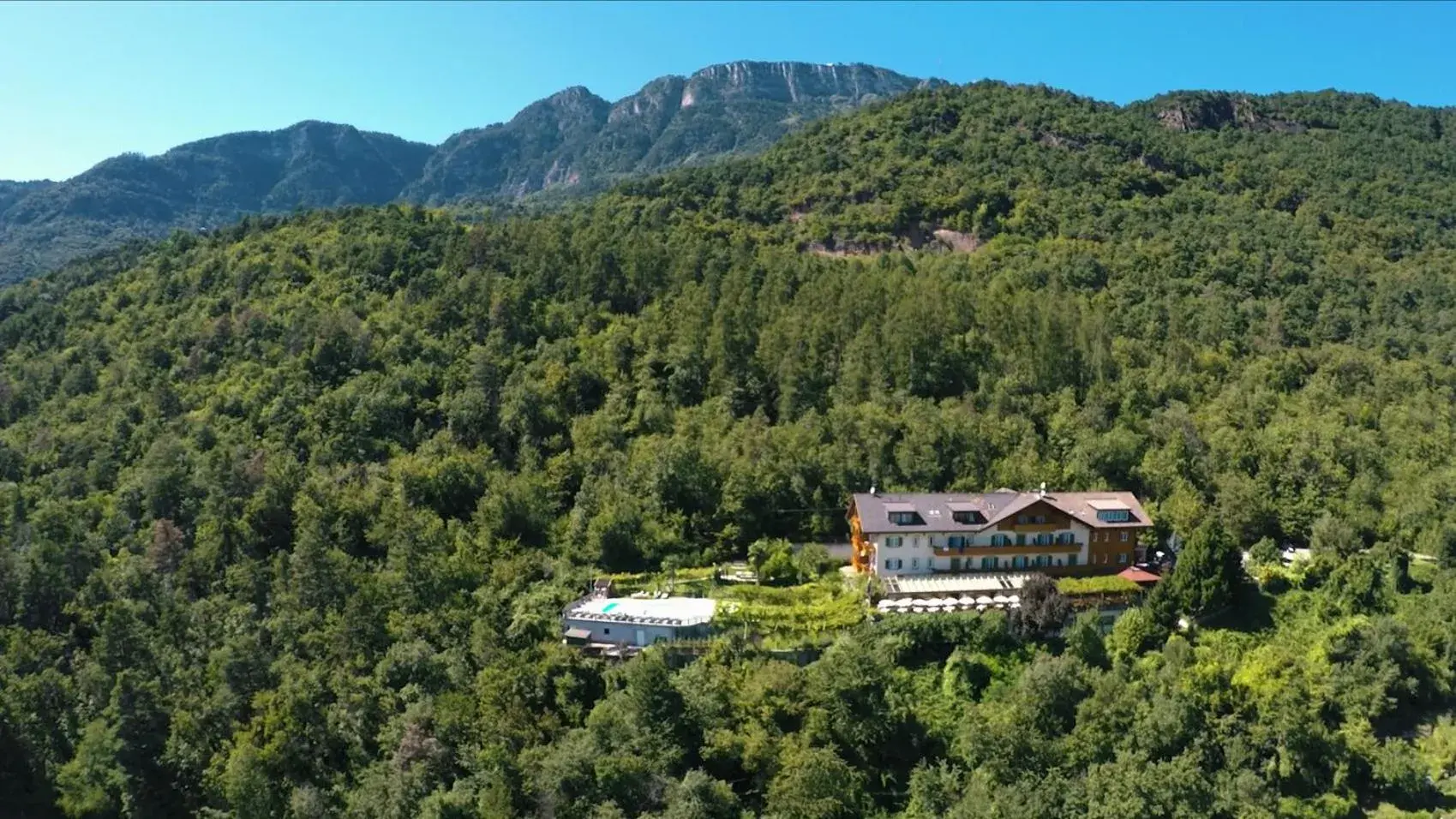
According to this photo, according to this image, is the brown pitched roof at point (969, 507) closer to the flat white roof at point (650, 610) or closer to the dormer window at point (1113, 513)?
the dormer window at point (1113, 513)

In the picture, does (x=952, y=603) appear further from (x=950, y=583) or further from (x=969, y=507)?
(x=969, y=507)

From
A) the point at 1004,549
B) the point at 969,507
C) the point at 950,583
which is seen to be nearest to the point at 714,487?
the point at 969,507

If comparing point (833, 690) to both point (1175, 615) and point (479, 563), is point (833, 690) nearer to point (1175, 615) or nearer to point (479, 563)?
point (1175, 615)

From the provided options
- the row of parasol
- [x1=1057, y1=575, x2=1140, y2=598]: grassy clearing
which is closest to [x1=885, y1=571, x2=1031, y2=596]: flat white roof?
the row of parasol

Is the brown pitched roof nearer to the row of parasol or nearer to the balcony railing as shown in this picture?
the balcony railing

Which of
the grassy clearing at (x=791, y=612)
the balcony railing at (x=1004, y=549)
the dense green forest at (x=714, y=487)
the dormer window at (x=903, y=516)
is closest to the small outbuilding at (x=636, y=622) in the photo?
the grassy clearing at (x=791, y=612)

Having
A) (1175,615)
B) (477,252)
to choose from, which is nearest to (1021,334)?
(1175,615)
